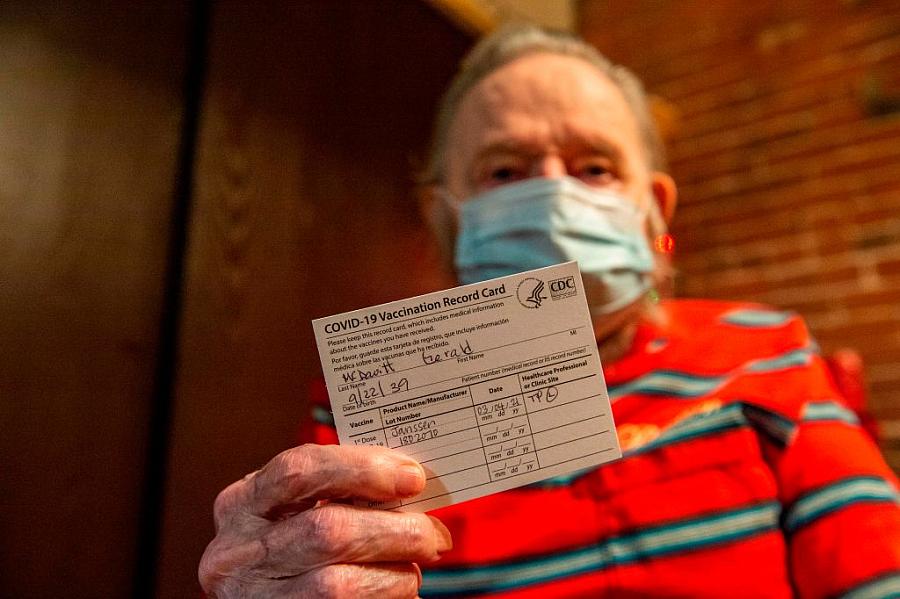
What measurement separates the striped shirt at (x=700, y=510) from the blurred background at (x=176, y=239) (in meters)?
0.25

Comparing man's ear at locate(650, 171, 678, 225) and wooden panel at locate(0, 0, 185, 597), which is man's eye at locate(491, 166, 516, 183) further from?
wooden panel at locate(0, 0, 185, 597)

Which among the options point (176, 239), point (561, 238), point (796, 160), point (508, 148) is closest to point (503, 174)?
point (508, 148)

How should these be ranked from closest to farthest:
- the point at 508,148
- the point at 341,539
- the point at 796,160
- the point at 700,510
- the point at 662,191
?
the point at 341,539 < the point at 700,510 < the point at 508,148 < the point at 662,191 < the point at 796,160

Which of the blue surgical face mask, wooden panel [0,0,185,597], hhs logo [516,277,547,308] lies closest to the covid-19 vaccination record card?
hhs logo [516,277,547,308]

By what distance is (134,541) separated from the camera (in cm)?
76

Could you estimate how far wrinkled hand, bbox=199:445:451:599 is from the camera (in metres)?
0.40

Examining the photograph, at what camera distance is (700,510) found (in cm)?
65

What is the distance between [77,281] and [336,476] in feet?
1.74

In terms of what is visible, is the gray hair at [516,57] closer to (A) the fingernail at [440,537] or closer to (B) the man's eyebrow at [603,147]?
(B) the man's eyebrow at [603,147]

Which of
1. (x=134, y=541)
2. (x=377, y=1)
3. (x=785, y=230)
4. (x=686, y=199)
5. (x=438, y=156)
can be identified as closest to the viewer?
(x=134, y=541)

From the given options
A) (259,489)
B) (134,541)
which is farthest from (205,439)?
(259,489)

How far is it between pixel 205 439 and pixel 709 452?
60 cm

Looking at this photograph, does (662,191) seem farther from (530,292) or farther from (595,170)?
(530,292)

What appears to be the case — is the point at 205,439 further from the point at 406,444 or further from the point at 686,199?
Result: the point at 686,199
